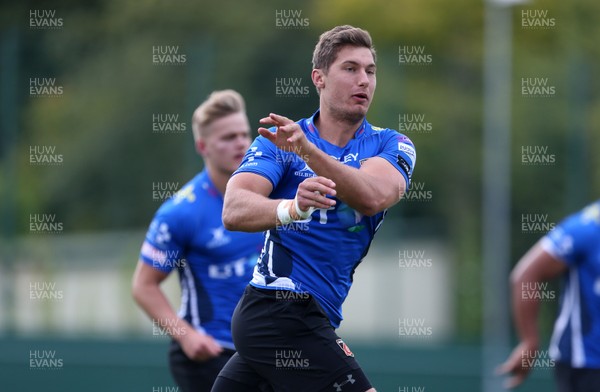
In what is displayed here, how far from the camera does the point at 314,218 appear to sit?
522 centimetres

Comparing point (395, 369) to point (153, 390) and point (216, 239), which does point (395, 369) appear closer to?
point (153, 390)

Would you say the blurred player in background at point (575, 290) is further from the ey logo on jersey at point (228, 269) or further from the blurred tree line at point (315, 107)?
the blurred tree line at point (315, 107)

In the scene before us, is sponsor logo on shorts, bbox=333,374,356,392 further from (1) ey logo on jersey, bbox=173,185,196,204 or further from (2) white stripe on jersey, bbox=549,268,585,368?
(1) ey logo on jersey, bbox=173,185,196,204

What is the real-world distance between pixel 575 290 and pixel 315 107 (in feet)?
30.0

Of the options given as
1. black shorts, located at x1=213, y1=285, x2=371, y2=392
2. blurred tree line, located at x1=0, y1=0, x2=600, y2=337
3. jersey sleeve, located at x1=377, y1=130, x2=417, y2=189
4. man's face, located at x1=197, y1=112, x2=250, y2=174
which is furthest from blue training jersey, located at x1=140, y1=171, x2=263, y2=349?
blurred tree line, located at x1=0, y1=0, x2=600, y2=337

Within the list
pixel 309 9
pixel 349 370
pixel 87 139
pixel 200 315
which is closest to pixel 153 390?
pixel 200 315

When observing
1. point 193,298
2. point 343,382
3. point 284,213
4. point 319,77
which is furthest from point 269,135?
point 193,298

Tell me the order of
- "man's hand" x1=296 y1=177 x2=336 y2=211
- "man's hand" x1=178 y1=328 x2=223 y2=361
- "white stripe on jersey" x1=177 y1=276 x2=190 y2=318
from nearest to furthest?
"man's hand" x1=296 y1=177 x2=336 y2=211 → "man's hand" x1=178 y1=328 x2=223 y2=361 → "white stripe on jersey" x1=177 y1=276 x2=190 y2=318

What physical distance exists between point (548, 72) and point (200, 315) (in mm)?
10845

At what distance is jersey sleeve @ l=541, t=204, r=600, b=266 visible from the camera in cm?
621

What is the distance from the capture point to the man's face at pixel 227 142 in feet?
23.6

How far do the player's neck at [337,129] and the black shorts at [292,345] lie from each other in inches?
32.1

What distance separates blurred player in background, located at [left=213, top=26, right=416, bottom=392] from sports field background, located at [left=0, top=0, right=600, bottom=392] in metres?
6.22

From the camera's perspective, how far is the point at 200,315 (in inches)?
274
